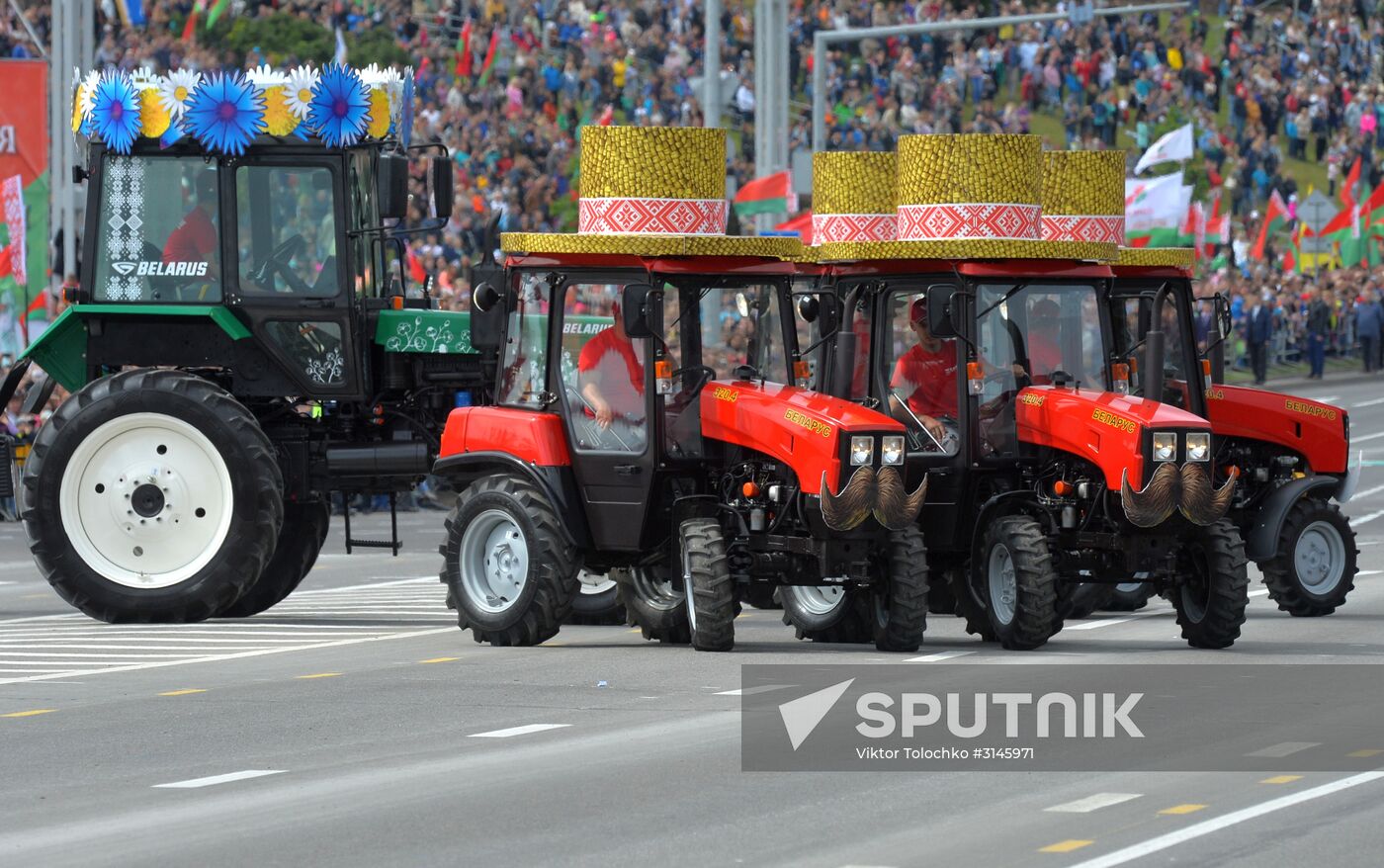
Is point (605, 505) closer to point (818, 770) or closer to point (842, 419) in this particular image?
point (842, 419)

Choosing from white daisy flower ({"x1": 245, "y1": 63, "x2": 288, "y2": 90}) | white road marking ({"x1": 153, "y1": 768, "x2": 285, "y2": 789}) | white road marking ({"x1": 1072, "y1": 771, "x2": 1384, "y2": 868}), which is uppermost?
white daisy flower ({"x1": 245, "y1": 63, "x2": 288, "y2": 90})

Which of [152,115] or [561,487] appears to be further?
[152,115]

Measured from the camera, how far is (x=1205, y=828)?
9977 mm

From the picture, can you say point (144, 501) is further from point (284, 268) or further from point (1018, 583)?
point (1018, 583)

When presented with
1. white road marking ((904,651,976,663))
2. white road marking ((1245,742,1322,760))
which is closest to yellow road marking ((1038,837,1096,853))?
white road marking ((1245,742,1322,760))

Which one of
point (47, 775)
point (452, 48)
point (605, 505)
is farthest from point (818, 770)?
point (452, 48)

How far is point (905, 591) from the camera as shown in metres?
15.9

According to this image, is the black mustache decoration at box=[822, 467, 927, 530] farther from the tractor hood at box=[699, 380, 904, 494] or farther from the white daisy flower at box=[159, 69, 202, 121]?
the white daisy flower at box=[159, 69, 202, 121]

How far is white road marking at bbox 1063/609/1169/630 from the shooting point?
18.1 meters

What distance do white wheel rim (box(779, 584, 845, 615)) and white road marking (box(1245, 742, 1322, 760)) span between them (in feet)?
17.3

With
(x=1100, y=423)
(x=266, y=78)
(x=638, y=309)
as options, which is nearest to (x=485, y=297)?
(x=638, y=309)

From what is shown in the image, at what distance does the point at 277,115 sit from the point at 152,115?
882mm

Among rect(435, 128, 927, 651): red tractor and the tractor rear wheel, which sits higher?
rect(435, 128, 927, 651): red tractor

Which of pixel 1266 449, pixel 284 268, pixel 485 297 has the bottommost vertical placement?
pixel 1266 449
